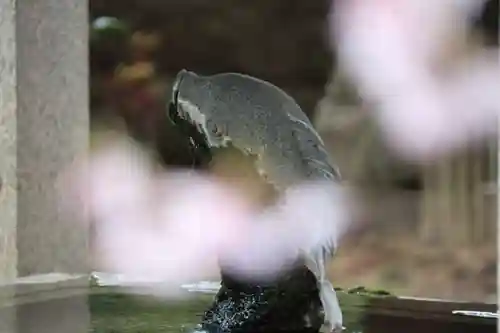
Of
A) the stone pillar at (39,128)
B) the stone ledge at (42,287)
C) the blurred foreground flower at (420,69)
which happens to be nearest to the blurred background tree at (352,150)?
the blurred foreground flower at (420,69)

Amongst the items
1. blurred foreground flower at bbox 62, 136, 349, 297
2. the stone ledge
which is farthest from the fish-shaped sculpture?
the stone ledge

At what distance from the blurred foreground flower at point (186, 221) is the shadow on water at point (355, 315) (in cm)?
8

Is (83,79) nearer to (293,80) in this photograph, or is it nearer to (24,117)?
(24,117)

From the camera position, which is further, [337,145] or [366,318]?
[337,145]

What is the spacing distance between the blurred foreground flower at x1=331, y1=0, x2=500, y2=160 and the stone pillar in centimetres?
46

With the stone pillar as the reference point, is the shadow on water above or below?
below

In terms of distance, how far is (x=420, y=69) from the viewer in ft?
3.87

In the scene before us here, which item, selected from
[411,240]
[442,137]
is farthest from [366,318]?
[442,137]

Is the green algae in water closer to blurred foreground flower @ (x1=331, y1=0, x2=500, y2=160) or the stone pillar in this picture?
the stone pillar

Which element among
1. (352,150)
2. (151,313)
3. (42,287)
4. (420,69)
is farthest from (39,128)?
(420,69)

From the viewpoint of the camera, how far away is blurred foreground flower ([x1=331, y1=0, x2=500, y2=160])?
114cm

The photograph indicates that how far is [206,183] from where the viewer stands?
111 centimetres

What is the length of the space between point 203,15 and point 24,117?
1.22 ft

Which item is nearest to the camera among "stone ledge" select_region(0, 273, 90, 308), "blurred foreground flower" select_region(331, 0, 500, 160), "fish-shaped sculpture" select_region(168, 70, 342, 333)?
"fish-shaped sculpture" select_region(168, 70, 342, 333)
